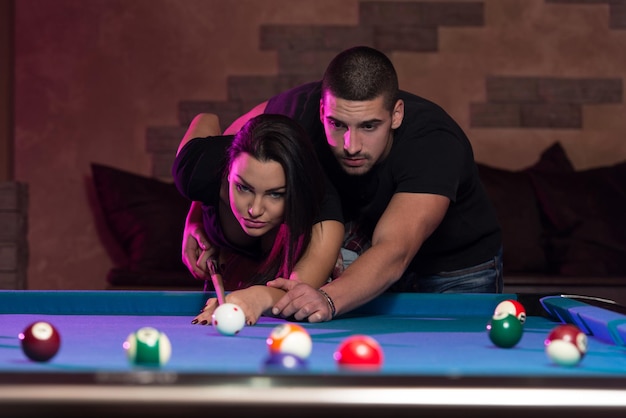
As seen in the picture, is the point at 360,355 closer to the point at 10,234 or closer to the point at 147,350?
the point at 147,350

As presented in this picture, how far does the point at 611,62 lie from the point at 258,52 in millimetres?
1841

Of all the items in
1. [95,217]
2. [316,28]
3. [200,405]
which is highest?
[316,28]

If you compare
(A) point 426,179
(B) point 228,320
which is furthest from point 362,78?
(B) point 228,320

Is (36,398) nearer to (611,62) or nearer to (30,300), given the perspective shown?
(30,300)

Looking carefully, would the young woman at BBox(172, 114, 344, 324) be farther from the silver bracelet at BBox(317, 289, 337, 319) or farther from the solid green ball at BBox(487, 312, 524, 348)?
the solid green ball at BBox(487, 312, 524, 348)

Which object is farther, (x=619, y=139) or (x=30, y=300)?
(x=619, y=139)

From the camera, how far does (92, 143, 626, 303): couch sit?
438 centimetres

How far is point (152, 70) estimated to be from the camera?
4820 mm

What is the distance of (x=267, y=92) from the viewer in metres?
4.80

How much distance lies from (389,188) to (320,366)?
1.40 meters

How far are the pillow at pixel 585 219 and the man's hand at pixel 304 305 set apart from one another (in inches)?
99.9

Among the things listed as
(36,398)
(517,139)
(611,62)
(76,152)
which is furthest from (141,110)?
(36,398)

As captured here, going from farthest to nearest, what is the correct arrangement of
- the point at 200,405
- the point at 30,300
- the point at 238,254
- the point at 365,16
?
the point at 365,16 → the point at 238,254 → the point at 30,300 → the point at 200,405

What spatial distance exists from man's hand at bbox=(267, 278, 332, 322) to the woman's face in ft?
1.07
